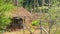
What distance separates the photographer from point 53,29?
6621 mm

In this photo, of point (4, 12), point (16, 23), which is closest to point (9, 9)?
point (4, 12)

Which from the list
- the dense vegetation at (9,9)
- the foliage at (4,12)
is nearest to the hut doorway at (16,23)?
the dense vegetation at (9,9)

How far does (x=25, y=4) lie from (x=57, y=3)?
8194 mm

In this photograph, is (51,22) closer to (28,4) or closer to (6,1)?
(6,1)

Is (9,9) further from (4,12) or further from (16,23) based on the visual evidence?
(16,23)

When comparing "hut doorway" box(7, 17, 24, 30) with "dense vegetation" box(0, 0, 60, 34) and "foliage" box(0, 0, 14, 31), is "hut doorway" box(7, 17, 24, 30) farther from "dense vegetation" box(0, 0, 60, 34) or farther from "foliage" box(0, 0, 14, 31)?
"foliage" box(0, 0, 14, 31)

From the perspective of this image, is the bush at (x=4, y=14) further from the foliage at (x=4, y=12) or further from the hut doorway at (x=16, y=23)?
the hut doorway at (x=16, y=23)

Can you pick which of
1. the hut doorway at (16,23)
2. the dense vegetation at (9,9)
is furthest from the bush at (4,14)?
the hut doorway at (16,23)

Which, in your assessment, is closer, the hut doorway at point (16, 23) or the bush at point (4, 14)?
the bush at point (4, 14)

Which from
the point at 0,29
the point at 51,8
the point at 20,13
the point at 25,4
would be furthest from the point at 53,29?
the point at 25,4

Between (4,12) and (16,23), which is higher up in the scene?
(4,12)

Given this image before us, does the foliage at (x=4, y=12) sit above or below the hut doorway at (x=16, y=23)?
above

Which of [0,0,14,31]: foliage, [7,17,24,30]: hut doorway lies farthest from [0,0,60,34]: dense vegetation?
[7,17,24,30]: hut doorway

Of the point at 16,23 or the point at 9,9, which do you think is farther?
the point at 16,23
